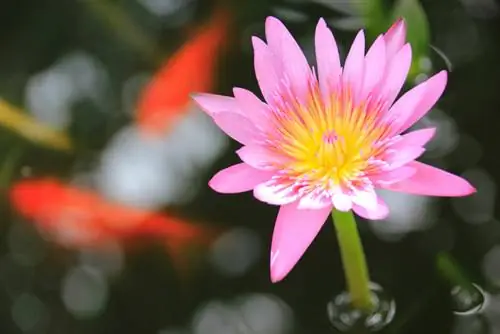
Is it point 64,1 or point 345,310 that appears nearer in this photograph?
point 345,310

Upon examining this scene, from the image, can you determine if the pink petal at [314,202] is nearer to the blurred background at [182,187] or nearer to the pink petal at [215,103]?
the pink petal at [215,103]

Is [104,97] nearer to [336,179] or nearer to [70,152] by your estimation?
[70,152]

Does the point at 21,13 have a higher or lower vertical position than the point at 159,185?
higher

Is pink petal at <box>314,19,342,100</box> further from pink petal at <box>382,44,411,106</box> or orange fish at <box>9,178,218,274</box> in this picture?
orange fish at <box>9,178,218,274</box>

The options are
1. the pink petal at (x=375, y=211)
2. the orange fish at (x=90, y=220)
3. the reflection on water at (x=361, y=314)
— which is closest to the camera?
the pink petal at (x=375, y=211)

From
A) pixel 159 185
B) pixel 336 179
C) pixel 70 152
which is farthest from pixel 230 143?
pixel 336 179

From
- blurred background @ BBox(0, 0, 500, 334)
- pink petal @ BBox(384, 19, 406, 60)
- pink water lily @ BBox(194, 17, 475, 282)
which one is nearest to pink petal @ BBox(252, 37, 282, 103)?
pink water lily @ BBox(194, 17, 475, 282)

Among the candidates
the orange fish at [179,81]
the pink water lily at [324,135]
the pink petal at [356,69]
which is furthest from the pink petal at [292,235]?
the orange fish at [179,81]
